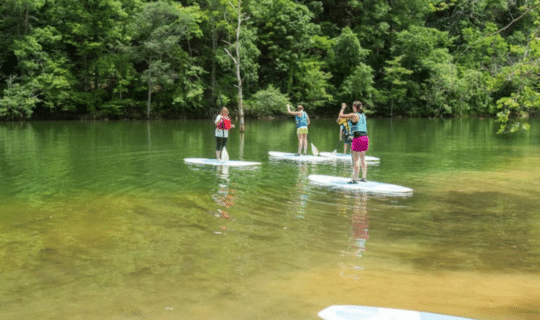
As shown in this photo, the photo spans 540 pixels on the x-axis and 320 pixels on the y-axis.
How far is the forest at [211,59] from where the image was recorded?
46.8 metres

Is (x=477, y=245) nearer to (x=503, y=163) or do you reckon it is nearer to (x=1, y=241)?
(x=1, y=241)

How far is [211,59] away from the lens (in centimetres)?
5278

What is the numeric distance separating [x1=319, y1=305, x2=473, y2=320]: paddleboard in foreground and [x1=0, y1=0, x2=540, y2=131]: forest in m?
33.8

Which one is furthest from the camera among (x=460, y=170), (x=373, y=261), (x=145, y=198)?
(x=460, y=170)

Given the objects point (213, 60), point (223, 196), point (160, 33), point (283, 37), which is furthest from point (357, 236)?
point (283, 37)

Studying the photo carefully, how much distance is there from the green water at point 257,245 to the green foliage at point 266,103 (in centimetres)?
3753

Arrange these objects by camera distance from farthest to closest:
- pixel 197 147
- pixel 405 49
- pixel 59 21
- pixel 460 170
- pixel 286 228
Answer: pixel 405 49
pixel 59 21
pixel 197 147
pixel 460 170
pixel 286 228

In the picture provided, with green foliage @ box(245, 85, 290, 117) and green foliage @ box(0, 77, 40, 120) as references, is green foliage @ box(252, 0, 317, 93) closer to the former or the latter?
green foliage @ box(245, 85, 290, 117)

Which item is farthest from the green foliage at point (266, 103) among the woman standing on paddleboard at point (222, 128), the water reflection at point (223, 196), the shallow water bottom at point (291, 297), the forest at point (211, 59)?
the shallow water bottom at point (291, 297)

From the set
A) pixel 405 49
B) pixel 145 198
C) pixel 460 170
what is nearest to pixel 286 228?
pixel 145 198

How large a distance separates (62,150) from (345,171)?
11933 millimetres

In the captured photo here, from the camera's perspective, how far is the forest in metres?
46.8

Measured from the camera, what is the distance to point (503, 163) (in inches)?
688

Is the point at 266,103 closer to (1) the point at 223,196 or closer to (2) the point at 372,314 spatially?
(1) the point at 223,196
